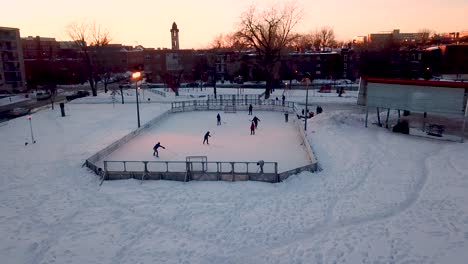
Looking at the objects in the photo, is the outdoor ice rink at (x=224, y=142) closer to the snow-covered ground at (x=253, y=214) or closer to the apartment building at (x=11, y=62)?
the snow-covered ground at (x=253, y=214)

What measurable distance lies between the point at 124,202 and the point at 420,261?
37.2 feet

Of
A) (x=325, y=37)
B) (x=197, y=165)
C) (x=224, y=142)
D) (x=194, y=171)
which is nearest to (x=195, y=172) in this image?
(x=194, y=171)

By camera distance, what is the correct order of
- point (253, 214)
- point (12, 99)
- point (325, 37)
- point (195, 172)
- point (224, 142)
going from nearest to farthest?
point (253, 214), point (195, 172), point (224, 142), point (12, 99), point (325, 37)

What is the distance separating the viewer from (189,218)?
1388cm

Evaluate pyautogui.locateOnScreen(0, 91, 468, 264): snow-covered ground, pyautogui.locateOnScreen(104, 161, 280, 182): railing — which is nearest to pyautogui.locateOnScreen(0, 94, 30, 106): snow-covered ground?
pyautogui.locateOnScreen(0, 91, 468, 264): snow-covered ground

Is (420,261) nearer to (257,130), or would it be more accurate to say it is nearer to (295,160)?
(295,160)

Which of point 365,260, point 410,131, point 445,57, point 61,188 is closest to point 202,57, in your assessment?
point 445,57

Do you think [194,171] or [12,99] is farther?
[12,99]

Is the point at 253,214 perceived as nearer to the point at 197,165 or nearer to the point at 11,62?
the point at 197,165

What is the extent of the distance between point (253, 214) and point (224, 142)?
438 inches

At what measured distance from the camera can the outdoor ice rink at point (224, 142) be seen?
21.2m

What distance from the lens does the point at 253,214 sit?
1408cm

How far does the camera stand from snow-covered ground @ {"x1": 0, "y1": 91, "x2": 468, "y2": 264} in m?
11.5

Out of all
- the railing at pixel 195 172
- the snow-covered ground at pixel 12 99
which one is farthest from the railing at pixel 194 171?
the snow-covered ground at pixel 12 99
